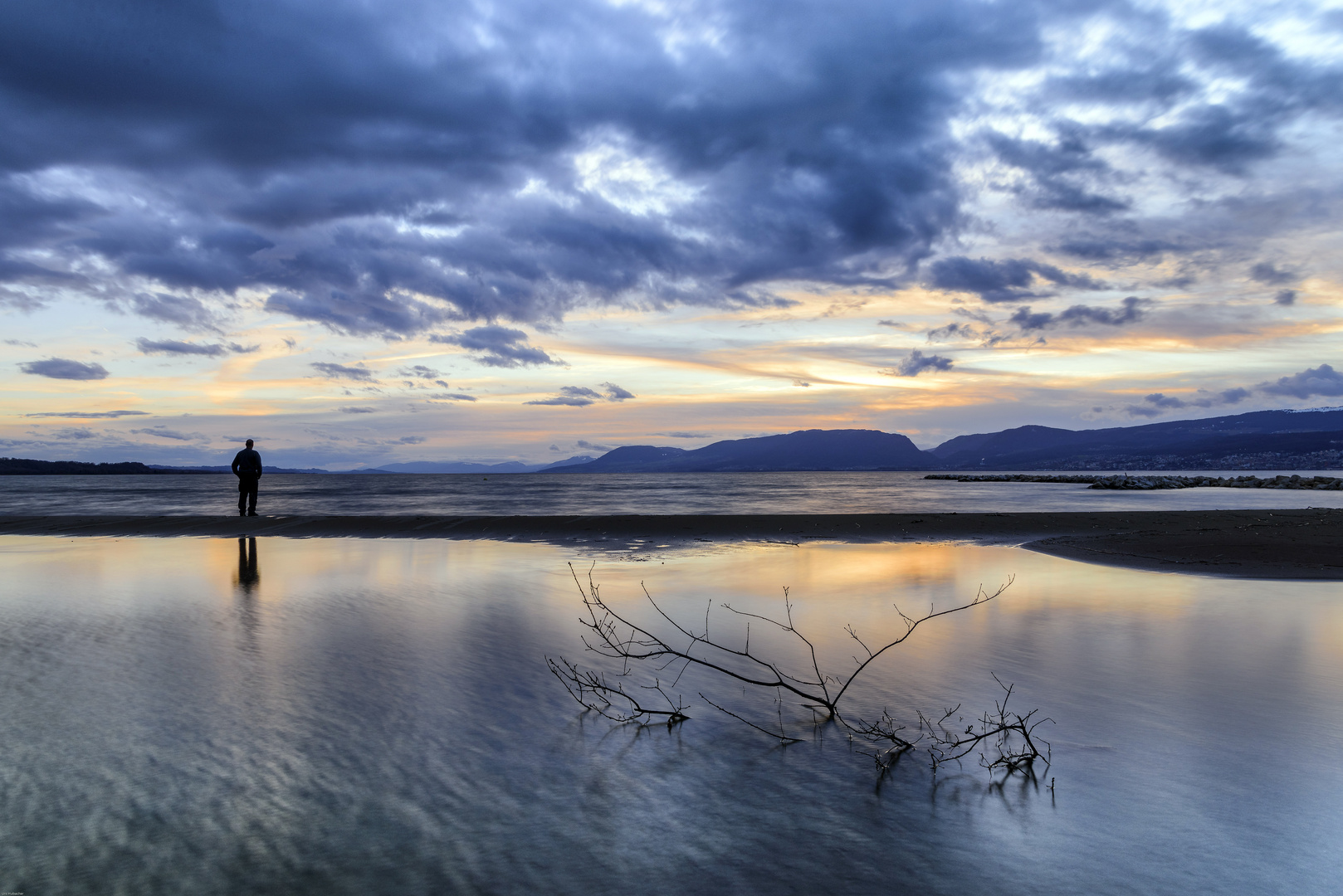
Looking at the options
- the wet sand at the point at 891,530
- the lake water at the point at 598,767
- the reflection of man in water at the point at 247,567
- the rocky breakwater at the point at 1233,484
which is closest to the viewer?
the lake water at the point at 598,767

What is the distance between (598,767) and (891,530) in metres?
16.1

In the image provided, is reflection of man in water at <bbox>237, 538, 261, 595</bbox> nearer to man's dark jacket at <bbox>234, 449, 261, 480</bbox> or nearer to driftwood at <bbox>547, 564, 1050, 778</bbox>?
man's dark jacket at <bbox>234, 449, 261, 480</bbox>

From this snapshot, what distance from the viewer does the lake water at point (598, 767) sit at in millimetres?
2855

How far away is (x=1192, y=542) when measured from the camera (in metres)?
14.4

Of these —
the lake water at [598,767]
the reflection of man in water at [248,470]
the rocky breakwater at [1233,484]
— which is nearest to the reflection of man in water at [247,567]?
the lake water at [598,767]

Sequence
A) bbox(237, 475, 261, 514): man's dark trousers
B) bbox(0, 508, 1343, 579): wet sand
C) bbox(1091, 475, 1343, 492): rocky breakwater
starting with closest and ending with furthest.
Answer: bbox(0, 508, 1343, 579): wet sand → bbox(237, 475, 261, 514): man's dark trousers → bbox(1091, 475, 1343, 492): rocky breakwater

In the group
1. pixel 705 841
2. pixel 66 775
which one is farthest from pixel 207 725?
pixel 705 841

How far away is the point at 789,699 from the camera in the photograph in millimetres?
5105

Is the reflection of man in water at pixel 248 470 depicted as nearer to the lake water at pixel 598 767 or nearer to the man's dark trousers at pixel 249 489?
the man's dark trousers at pixel 249 489

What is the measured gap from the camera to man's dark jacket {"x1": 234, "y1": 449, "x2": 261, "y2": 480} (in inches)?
827

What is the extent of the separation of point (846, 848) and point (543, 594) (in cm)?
678

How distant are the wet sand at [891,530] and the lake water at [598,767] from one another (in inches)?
230

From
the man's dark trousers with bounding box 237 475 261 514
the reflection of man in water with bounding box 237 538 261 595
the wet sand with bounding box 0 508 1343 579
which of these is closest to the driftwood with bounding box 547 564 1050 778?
the reflection of man in water with bounding box 237 538 261 595

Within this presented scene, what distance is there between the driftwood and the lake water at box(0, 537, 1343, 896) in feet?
0.44
